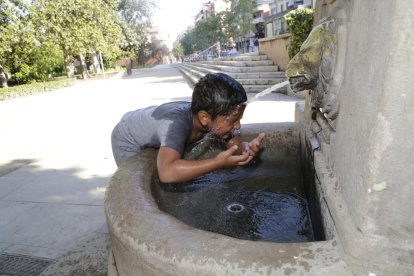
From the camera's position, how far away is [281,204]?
2.00 meters

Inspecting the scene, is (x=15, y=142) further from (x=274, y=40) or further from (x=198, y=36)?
(x=198, y=36)

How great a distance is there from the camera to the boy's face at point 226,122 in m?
1.77

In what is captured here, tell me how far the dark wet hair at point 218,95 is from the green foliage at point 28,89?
18.1 metres

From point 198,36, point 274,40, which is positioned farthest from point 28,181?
point 198,36

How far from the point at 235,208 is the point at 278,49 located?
8.70 meters

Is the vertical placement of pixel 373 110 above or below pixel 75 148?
above

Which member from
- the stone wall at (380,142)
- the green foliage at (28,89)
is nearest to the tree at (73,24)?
the green foliage at (28,89)

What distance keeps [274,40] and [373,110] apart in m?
9.81

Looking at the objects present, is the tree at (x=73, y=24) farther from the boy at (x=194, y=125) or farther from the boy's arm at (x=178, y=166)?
the boy's arm at (x=178, y=166)

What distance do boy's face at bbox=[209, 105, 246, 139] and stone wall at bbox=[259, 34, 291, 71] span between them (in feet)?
A: 25.3

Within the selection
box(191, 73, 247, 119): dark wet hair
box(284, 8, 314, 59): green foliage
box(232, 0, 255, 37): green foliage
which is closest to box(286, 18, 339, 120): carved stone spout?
box(191, 73, 247, 119): dark wet hair

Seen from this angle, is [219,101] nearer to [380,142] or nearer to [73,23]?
[380,142]

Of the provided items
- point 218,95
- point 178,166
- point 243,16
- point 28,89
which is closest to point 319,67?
point 218,95

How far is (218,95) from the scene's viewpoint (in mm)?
1712
